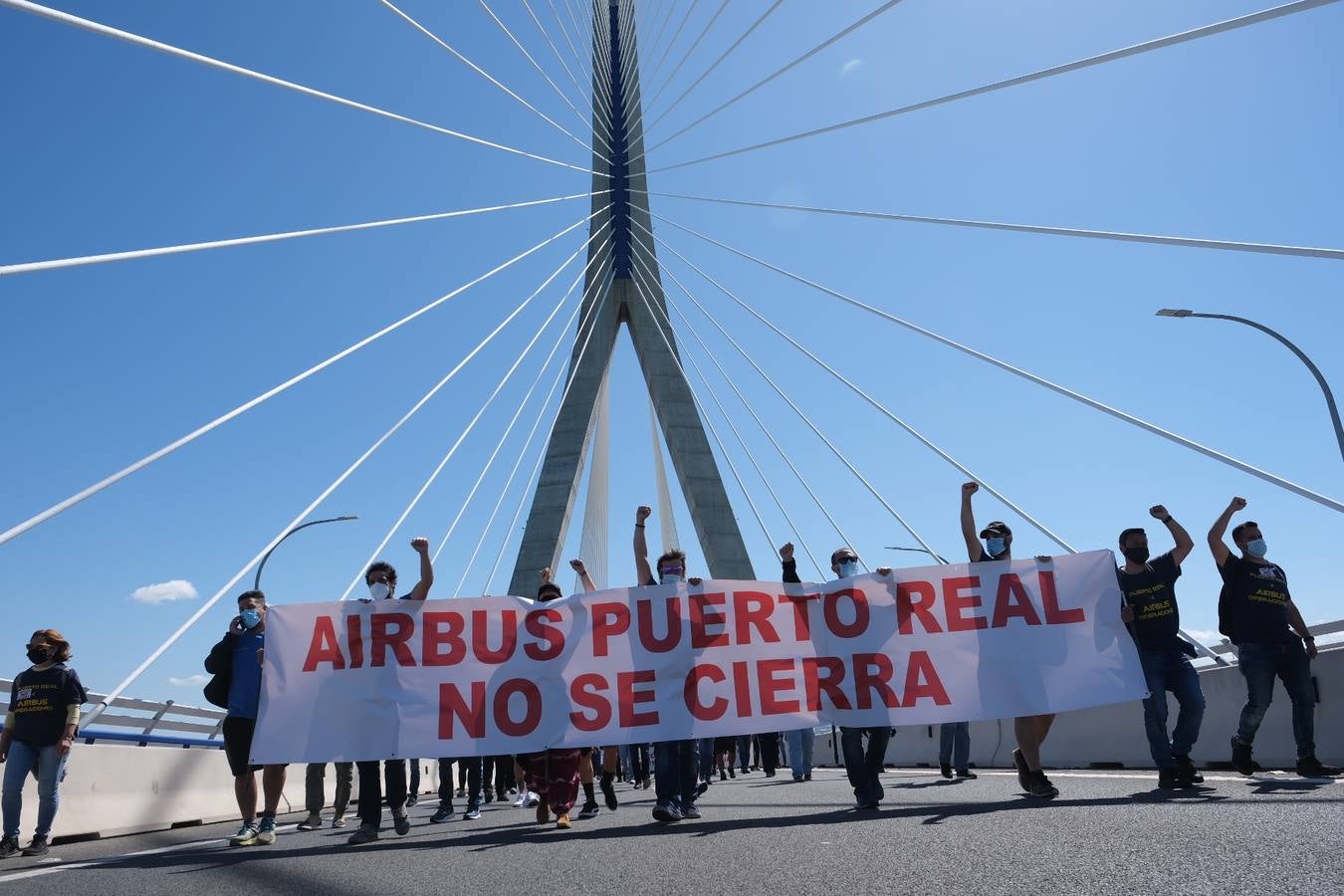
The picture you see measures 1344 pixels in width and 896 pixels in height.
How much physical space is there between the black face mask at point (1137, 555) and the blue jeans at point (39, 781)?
709 cm

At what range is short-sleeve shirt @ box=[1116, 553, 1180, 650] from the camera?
723 centimetres

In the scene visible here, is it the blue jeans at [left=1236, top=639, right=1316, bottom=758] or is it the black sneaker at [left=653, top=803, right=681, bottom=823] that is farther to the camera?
the blue jeans at [left=1236, top=639, right=1316, bottom=758]

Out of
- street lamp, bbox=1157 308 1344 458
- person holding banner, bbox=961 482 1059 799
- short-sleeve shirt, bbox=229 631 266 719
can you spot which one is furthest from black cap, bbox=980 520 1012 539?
street lamp, bbox=1157 308 1344 458

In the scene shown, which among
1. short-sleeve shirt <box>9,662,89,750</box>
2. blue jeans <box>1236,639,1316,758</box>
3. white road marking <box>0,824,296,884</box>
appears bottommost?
white road marking <box>0,824,296,884</box>

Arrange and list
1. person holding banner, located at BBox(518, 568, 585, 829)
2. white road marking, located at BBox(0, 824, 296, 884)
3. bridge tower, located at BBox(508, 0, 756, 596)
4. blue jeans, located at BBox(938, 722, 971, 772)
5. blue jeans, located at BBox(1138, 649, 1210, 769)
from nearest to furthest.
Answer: white road marking, located at BBox(0, 824, 296, 884) < blue jeans, located at BBox(1138, 649, 1210, 769) < person holding banner, located at BBox(518, 568, 585, 829) < blue jeans, located at BBox(938, 722, 971, 772) < bridge tower, located at BBox(508, 0, 756, 596)

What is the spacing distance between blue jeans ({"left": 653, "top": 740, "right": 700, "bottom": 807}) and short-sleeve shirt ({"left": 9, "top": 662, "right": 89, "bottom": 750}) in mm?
3893

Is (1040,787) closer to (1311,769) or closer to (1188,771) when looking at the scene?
(1188,771)

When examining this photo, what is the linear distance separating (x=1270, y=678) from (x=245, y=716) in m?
6.67

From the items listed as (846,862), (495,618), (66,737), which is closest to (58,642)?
(66,737)

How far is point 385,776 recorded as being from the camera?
7516mm

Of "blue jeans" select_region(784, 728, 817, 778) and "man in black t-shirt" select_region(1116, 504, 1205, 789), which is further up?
"man in black t-shirt" select_region(1116, 504, 1205, 789)

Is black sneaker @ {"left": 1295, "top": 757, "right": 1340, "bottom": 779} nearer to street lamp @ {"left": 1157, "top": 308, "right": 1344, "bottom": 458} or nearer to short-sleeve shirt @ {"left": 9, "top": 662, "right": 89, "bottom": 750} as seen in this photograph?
short-sleeve shirt @ {"left": 9, "top": 662, "right": 89, "bottom": 750}

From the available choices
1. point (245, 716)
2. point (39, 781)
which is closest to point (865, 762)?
point (245, 716)

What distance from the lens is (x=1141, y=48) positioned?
7.82 metres
